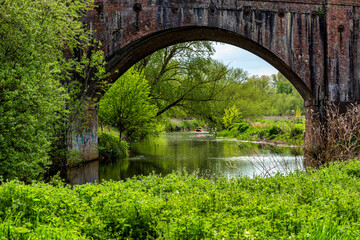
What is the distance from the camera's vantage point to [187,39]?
1448 centimetres

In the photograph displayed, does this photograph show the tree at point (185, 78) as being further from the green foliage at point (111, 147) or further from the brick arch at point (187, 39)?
the brick arch at point (187, 39)

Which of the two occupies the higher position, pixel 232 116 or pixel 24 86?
pixel 24 86

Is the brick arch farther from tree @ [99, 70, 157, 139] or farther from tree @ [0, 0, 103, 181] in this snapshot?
tree @ [0, 0, 103, 181]

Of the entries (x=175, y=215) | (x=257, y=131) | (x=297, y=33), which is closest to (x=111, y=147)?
(x=297, y=33)

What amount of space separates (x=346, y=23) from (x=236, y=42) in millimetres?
4109

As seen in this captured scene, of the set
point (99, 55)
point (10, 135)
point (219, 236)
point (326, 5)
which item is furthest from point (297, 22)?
point (219, 236)

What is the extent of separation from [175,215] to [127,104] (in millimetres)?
13851

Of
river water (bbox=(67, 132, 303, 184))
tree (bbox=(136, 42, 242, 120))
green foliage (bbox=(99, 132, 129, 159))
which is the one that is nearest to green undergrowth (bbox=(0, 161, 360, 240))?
river water (bbox=(67, 132, 303, 184))

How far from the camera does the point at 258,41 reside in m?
12.6

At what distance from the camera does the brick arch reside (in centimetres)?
1250

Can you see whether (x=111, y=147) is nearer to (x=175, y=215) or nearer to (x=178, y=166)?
(x=178, y=166)

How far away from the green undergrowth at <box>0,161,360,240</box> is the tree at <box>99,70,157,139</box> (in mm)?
12218

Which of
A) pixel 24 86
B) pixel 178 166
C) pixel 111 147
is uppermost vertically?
pixel 24 86

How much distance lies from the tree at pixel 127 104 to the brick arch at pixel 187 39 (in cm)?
296
